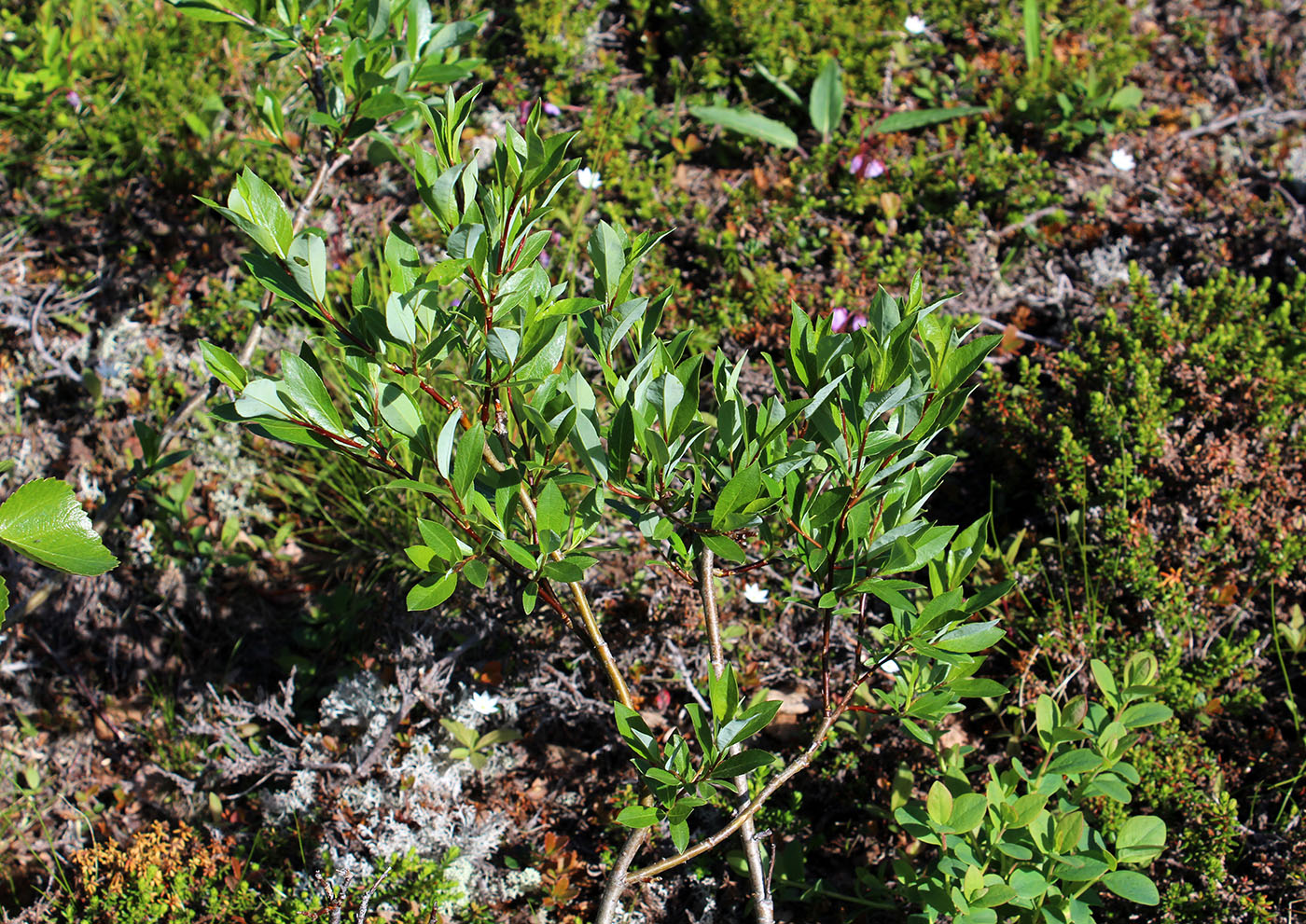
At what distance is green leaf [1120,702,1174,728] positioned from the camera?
1954 millimetres

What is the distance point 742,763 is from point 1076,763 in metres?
0.86

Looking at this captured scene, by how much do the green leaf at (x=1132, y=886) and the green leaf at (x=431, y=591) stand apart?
4.71 feet

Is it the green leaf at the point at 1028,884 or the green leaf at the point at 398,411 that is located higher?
the green leaf at the point at 398,411

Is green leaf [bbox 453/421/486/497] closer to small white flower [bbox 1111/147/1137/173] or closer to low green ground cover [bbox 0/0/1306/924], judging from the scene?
low green ground cover [bbox 0/0/1306/924]

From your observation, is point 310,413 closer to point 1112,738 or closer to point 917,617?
point 917,617

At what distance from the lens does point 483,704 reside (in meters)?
2.42

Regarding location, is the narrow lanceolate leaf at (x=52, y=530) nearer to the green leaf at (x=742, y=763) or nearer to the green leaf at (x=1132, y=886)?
the green leaf at (x=742, y=763)

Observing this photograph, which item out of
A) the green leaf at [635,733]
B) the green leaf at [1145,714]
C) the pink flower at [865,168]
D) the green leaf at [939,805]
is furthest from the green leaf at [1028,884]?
the pink flower at [865,168]

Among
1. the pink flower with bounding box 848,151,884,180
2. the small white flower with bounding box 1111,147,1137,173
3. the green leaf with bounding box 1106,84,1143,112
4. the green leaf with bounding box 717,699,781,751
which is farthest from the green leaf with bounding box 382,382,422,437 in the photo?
the green leaf with bounding box 1106,84,1143,112

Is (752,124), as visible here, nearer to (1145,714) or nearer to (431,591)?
(1145,714)

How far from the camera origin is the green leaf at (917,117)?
380cm

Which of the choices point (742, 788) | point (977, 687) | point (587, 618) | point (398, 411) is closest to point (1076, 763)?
point (977, 687)

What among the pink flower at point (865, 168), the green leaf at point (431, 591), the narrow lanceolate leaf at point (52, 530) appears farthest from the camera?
the pink flower at point (865, 168)

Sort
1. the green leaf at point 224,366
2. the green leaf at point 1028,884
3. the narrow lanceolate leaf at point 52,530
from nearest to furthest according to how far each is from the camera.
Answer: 1. the narrow lanceolate leaf at point 52,530
2. the green leaf at point 224,366
3. the green leaf at point 1028,884
